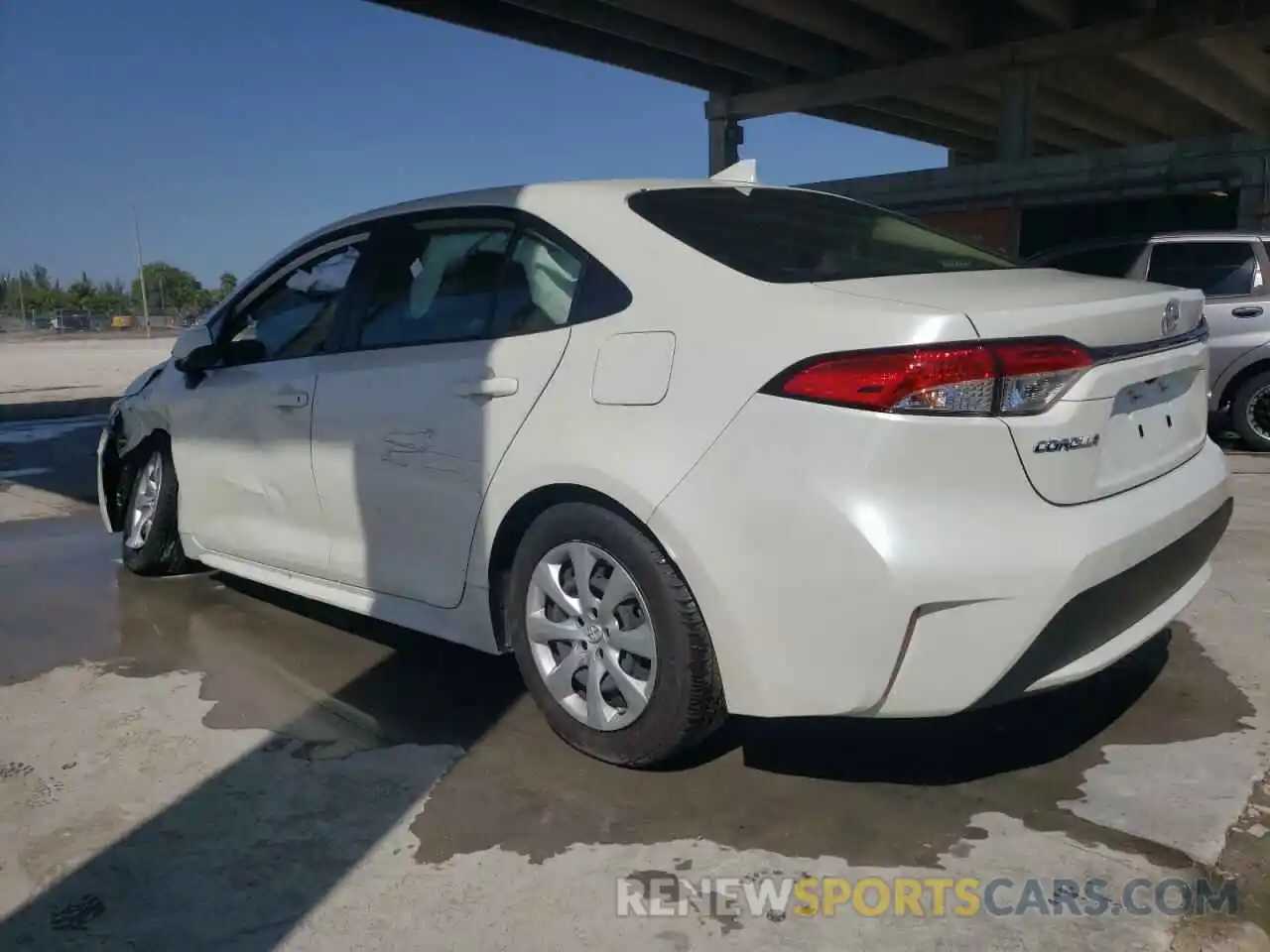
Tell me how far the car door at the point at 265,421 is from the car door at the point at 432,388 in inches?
6.2

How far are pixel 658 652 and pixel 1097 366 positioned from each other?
3.96 ft

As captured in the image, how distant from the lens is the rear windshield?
2.78 metres

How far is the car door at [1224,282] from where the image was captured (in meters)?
7.78

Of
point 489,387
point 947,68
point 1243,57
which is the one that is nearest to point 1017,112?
point 947,68

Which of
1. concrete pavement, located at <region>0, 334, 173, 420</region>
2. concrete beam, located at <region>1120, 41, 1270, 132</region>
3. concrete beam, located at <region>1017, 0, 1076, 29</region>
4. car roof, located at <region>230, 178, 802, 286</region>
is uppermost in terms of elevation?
concrete beam, located at <region>1017, 0, 1076, 29</region>

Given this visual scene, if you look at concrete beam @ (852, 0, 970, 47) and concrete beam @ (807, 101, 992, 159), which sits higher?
concrete beam @ (852, 0, 970, 47)

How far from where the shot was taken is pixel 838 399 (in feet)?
7.73

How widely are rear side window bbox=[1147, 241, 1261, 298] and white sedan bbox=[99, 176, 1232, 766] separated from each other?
17.7 ft

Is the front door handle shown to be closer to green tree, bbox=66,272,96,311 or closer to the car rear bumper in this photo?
the car rear bumper

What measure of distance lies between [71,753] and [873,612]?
7.52 ft

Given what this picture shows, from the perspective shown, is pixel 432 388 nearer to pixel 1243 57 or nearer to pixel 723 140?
pixel 723 140

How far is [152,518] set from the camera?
15.9 ft

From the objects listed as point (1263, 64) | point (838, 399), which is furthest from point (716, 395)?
point (1263, 64)

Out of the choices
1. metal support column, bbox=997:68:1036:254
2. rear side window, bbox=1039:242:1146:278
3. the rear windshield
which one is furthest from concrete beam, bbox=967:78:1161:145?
the rear windshield
